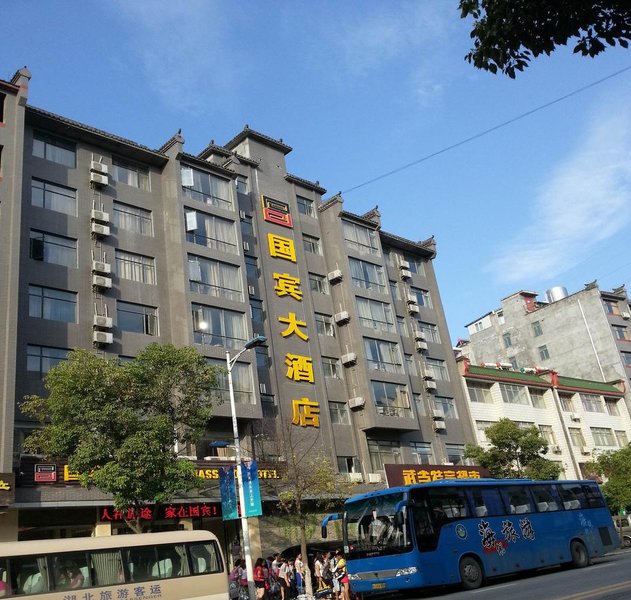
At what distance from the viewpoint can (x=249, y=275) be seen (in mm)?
35594

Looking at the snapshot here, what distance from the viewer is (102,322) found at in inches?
1076

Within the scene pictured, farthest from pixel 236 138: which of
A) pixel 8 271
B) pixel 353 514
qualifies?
pixel 353 514

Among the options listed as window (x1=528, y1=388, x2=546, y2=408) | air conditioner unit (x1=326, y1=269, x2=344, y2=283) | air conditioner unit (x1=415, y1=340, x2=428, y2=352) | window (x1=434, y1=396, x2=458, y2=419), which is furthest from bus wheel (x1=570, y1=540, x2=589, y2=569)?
window (x1=528, y1=388, x2=546, y2=408)

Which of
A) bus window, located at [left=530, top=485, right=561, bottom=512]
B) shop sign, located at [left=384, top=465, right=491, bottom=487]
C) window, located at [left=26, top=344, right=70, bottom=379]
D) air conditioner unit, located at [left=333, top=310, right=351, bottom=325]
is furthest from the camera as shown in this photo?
air conditioner unit, located at [left=333, top=310, right=351, bottom=325]

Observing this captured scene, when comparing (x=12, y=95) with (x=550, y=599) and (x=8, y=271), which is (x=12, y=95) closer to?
(x=8, y=271)

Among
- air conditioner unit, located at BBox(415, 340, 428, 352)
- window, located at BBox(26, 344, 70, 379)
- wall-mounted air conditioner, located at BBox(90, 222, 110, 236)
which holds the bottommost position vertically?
window, located at BBox(26, 344, 70, 379)

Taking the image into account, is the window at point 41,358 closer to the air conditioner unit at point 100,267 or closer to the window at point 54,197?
the air conditioner unit at point 100,267

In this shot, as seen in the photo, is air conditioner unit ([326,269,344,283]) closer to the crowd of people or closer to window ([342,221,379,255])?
window ([342,221,379,255])

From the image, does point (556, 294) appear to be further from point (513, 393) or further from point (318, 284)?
point (318, 284)

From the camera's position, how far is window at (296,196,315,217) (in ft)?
136

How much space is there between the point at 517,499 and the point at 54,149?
24871mm

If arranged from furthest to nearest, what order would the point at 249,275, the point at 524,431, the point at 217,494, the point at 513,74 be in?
the point at 524,431
the point at 249,275
the point at 217,494
the point at 513,74

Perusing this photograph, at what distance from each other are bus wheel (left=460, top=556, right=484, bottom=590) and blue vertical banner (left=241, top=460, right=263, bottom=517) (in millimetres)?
Answer: 6028

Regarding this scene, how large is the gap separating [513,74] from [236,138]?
112 feet
